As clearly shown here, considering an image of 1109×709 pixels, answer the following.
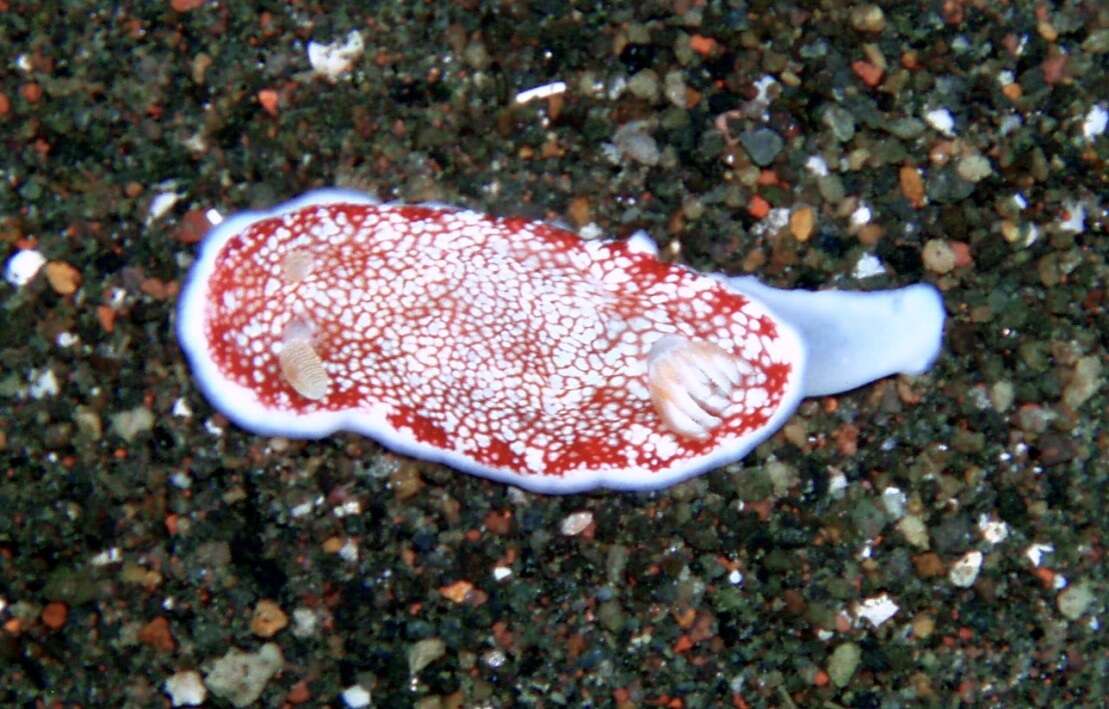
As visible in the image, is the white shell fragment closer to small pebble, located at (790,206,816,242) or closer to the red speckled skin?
the red speckled skin

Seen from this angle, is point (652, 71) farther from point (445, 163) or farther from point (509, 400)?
point (509, 400)

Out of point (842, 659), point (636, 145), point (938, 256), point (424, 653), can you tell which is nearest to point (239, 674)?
point (424, 653)

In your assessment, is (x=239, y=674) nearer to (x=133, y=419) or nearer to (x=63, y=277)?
(x=133, y=419)

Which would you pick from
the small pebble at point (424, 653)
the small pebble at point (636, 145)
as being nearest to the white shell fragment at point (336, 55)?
the small pebble at point (636, 145)

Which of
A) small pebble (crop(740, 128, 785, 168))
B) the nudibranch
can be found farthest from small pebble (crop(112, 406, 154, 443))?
small pebble (crop(740, 128, 785, 168))

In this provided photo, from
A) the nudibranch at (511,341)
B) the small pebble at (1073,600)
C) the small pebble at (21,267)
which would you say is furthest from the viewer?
the small pebble at (1073,600)

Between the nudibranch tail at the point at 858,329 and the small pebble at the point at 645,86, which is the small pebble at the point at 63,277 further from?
the nudibranch tail at the point at 858,329

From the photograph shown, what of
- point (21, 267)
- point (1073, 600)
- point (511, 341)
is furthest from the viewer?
point (1073, 600)

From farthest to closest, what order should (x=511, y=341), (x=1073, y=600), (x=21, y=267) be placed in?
(x=1073, y=600) < (x=21, y=267) < (x=511, y=341)
